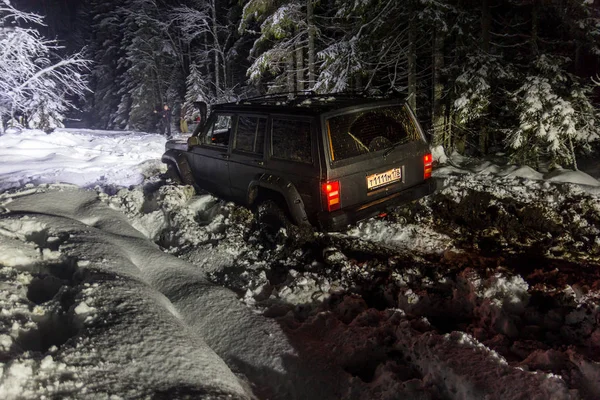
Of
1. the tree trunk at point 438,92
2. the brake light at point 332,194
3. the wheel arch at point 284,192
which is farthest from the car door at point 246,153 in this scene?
the tree trunk at point 438,92

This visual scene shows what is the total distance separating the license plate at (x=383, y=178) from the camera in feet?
18.1

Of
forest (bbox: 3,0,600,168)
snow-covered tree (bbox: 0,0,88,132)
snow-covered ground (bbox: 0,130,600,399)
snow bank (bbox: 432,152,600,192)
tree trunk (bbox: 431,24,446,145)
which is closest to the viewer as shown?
snow-covered ground (bbox: 0,130,600,399)

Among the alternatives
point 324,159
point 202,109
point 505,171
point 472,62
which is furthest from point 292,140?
point 472,62

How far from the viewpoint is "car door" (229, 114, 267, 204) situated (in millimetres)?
6044

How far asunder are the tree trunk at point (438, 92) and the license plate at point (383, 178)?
6.89 meters

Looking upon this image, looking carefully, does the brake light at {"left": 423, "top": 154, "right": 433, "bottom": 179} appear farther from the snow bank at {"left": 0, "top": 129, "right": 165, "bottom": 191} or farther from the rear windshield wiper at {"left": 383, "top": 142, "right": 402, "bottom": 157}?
the snow bank at {"left": 0, "top": 129, "right": 165, "bottom": 191}

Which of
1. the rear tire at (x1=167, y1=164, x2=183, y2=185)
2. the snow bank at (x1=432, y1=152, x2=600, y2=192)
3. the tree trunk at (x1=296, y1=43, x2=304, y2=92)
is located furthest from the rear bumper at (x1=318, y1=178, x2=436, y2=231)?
the tree trunk at (x1=296, y1=43, x2=304, y2=92)

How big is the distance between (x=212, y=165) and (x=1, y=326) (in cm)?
450

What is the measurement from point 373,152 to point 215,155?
114 inches

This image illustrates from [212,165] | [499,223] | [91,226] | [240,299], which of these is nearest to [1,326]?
[240,299]

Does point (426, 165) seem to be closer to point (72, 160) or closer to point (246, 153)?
point (246, 153)

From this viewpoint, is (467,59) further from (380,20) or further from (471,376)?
(471,376)

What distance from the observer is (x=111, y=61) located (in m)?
49.9

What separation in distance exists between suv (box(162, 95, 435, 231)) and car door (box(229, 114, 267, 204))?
0.01 m
